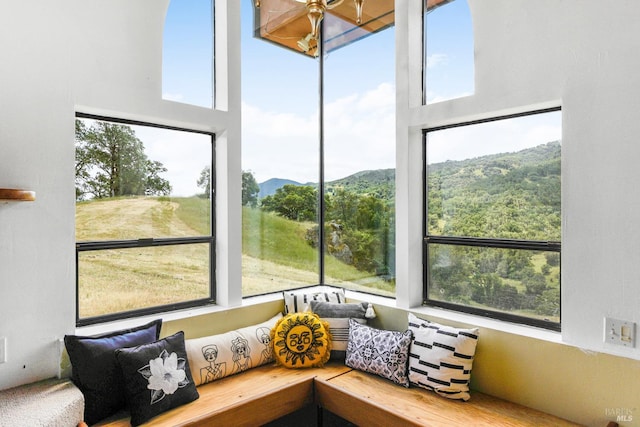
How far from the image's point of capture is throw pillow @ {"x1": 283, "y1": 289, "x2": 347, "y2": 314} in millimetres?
2963

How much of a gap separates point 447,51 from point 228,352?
97.6 inches

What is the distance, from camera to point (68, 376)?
2.11 meters

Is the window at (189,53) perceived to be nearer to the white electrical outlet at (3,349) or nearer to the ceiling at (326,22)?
the ceiling at (326,22)

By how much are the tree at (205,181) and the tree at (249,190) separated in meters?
A: 0.32

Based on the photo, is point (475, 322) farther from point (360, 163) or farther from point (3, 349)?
point (3, 349)

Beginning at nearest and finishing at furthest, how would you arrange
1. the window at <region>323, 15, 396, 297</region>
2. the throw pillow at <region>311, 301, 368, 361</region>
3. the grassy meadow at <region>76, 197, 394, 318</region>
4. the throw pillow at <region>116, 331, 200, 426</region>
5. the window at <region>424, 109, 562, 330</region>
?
the throw pillow at <region>116, 331, 200, 426</region> < the window at <region>424, 109, 562, 330</region> < the grassy meadow at <region>76, 197, 394, 318</region> < the throw pillow at <region>311, 301, 368, 361</region> < the window at <region>323, 15, 396, 297</region>

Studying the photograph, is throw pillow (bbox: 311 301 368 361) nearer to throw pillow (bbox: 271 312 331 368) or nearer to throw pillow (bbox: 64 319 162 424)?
throw pillow (bbox: 271 312 331 368)

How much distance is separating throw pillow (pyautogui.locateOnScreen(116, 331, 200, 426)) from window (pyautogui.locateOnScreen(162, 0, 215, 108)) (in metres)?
1.59

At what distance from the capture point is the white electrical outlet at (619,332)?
1.84 m

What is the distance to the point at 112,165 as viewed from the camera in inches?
96.7

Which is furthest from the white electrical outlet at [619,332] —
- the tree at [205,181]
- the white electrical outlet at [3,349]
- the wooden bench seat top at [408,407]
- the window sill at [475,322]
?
the white electrical outlet at [3,349]

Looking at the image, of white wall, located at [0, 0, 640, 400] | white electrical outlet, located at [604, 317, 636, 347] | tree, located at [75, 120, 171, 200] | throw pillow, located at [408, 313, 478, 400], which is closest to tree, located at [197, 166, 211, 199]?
tree, located at [75, 120, 171, 200]

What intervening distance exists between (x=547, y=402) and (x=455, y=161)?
1507 mm

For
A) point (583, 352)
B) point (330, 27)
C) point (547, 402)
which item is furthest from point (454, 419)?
point (330, 27)
